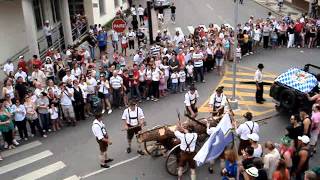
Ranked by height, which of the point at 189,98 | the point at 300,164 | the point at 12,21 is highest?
the point at 12,21

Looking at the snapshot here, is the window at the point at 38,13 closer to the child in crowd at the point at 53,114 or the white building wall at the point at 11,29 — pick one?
the white building wall at the point at 11,29

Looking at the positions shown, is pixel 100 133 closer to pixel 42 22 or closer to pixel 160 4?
pixel 42 22

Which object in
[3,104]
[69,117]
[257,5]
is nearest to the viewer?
[3,104]

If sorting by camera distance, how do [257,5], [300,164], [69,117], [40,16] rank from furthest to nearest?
[257,5], [40,16], [69,117], [300,164]

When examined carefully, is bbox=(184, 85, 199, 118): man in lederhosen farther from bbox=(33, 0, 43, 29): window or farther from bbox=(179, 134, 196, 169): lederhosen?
bbox=(33, 0, 43, 29): window

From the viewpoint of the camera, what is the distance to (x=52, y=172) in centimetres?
1234

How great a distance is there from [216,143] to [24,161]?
6453 millimetres

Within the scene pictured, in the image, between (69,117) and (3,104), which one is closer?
(3,104)

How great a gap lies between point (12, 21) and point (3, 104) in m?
9.20

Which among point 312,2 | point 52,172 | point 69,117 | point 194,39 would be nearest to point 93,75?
point 69,117

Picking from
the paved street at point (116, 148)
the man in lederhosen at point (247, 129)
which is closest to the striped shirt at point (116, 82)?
the paved street at point (116, 148)

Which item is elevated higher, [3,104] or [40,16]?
[40,16]

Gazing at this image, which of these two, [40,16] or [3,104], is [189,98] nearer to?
[3,104]

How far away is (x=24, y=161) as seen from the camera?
1308 cm
